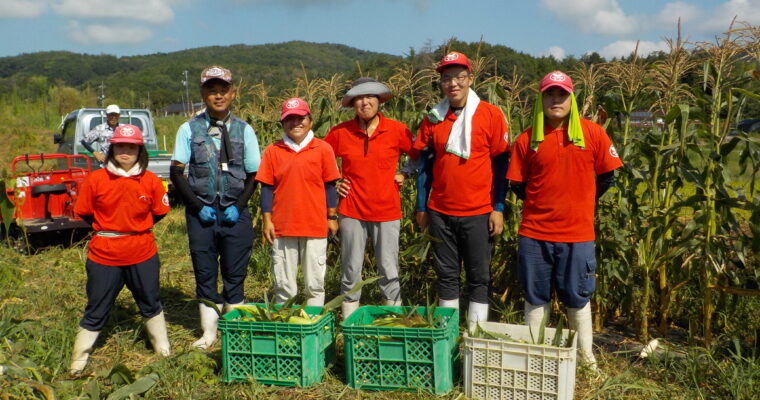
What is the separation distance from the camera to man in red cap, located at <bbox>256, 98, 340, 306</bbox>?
4199mm

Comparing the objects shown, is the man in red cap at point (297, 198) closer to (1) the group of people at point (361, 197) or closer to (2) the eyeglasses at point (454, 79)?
(1) the group of people at point (361, 197)

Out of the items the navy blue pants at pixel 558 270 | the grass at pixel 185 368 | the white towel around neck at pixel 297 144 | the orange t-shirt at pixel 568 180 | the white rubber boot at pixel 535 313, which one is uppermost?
the white towel around neck at pixel 297 144

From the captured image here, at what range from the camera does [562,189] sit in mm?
3547

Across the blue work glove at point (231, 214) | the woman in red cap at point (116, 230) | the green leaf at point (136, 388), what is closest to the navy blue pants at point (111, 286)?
the woman in red cap at point (116, 230)

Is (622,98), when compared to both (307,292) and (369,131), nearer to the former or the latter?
(369,131)

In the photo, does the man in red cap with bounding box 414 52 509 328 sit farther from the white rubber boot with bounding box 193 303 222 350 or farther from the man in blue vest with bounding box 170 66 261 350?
the white rubber boot with bounding box 193 303 222 350

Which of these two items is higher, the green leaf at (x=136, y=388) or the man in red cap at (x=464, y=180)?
Answer: the man in red cap at (x=464, y=180)

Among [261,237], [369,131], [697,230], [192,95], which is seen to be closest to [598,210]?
[697,230]

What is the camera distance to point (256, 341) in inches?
140

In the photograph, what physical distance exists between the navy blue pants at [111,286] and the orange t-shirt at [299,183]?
92 cm

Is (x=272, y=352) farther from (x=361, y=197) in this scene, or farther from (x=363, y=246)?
(x=361, y=197)

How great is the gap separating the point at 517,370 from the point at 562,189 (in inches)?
43.8

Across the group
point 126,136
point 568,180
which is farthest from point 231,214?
point 568,180

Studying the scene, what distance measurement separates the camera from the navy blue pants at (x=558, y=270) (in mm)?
3570
